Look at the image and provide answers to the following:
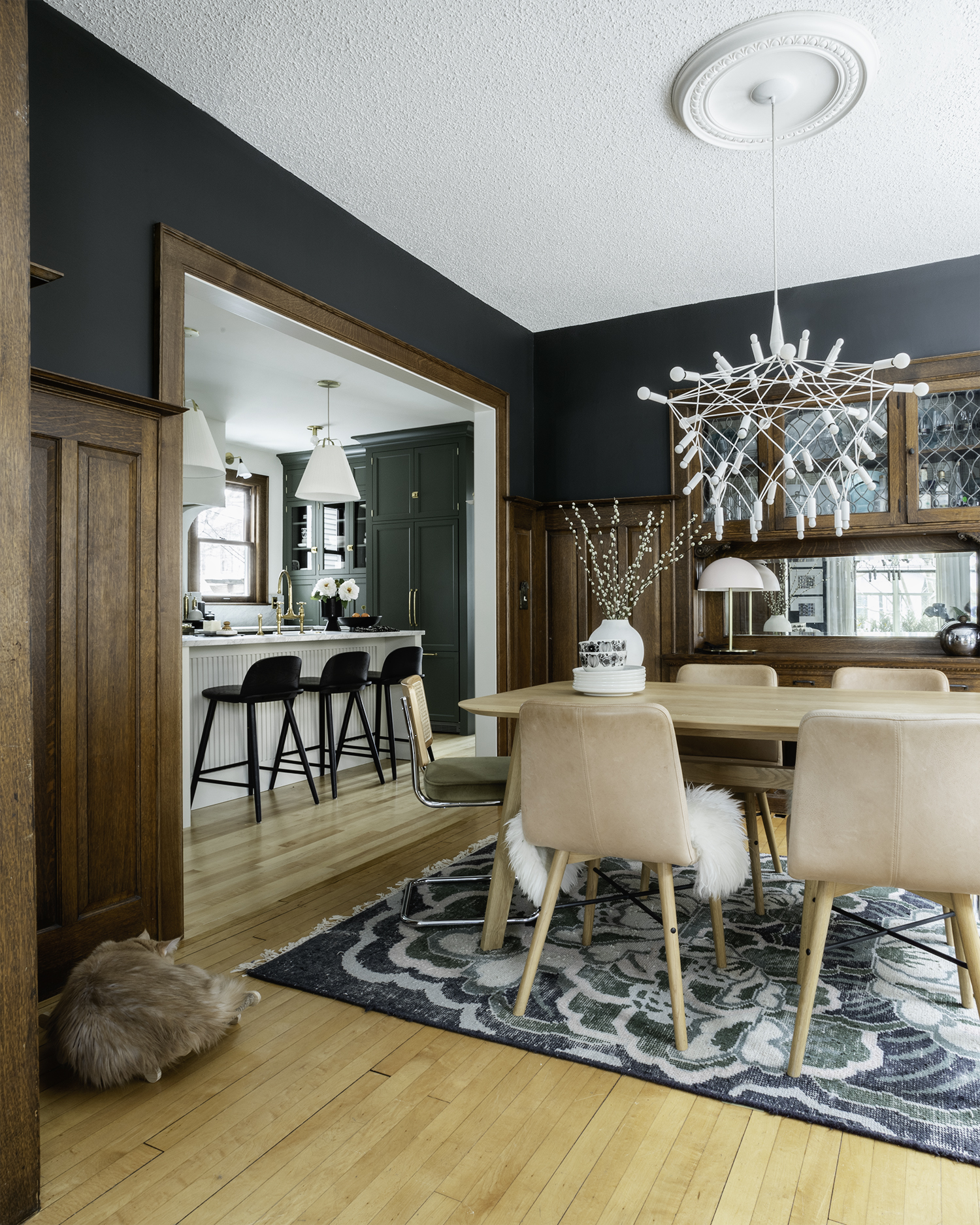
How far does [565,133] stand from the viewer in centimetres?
299

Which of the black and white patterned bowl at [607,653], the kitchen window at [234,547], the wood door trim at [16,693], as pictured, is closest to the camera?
the wood door trim at [16,693]

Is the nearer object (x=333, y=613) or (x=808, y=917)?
(x=808, y=917)

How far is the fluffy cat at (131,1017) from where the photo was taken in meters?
1.83

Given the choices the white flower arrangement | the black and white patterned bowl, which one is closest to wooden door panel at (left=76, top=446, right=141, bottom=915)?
the black and white patterned bowl

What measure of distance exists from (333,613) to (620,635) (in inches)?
141

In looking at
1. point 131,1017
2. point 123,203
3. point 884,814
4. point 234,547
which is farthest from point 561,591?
point 234,547

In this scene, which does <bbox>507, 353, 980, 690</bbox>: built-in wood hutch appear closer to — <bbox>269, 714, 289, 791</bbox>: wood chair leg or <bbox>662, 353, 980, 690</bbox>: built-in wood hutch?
<bbox>662, 353, 980, 690</bbox>: built-in wood hutch

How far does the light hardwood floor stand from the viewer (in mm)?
1468

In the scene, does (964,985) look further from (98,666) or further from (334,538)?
(334,538)

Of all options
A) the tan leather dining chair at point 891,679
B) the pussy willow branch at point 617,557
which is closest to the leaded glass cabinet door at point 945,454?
the pussy willow branch at point 617,557

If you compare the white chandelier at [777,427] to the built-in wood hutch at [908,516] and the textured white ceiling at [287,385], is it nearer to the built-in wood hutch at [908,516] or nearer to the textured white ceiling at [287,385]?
the built-in wood hutch at [908,516]

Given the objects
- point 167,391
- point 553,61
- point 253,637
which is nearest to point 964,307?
point 553,61

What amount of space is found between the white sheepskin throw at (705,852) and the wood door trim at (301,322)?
4.03 ft

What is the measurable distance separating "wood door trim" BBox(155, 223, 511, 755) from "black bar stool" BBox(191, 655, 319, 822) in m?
1.18
